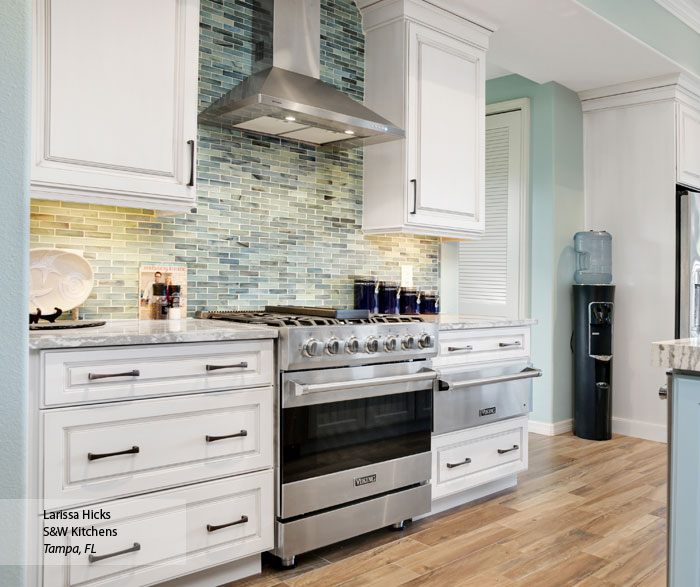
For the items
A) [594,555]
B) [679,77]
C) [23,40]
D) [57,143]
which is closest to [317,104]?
[57,143]

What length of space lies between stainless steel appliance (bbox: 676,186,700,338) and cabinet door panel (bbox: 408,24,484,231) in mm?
1763

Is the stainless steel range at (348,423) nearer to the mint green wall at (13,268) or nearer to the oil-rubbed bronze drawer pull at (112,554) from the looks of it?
the oil-rubbed bronze drawer pull at (112,554)

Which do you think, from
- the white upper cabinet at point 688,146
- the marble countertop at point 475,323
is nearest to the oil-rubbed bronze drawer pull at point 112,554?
the marble countertop at point 475,323

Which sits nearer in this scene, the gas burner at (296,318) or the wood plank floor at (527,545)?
the wood plank floor at (527,545)

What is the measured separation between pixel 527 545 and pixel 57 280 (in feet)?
6.89

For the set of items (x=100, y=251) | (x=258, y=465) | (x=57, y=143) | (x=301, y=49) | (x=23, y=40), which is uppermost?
(x=301, y=49)

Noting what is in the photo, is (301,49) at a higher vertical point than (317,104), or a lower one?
higher

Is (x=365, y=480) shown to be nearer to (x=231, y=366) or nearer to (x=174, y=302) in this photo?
(x=231, y=366)

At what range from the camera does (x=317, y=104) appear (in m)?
2.62

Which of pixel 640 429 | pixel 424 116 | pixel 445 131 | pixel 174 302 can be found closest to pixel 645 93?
pixel 445 131

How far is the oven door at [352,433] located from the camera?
224 cm

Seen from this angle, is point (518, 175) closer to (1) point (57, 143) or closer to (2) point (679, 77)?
(2) point (679, 77)

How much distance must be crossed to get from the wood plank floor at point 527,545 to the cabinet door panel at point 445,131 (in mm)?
1462

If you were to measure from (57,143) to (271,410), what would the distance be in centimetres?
115
